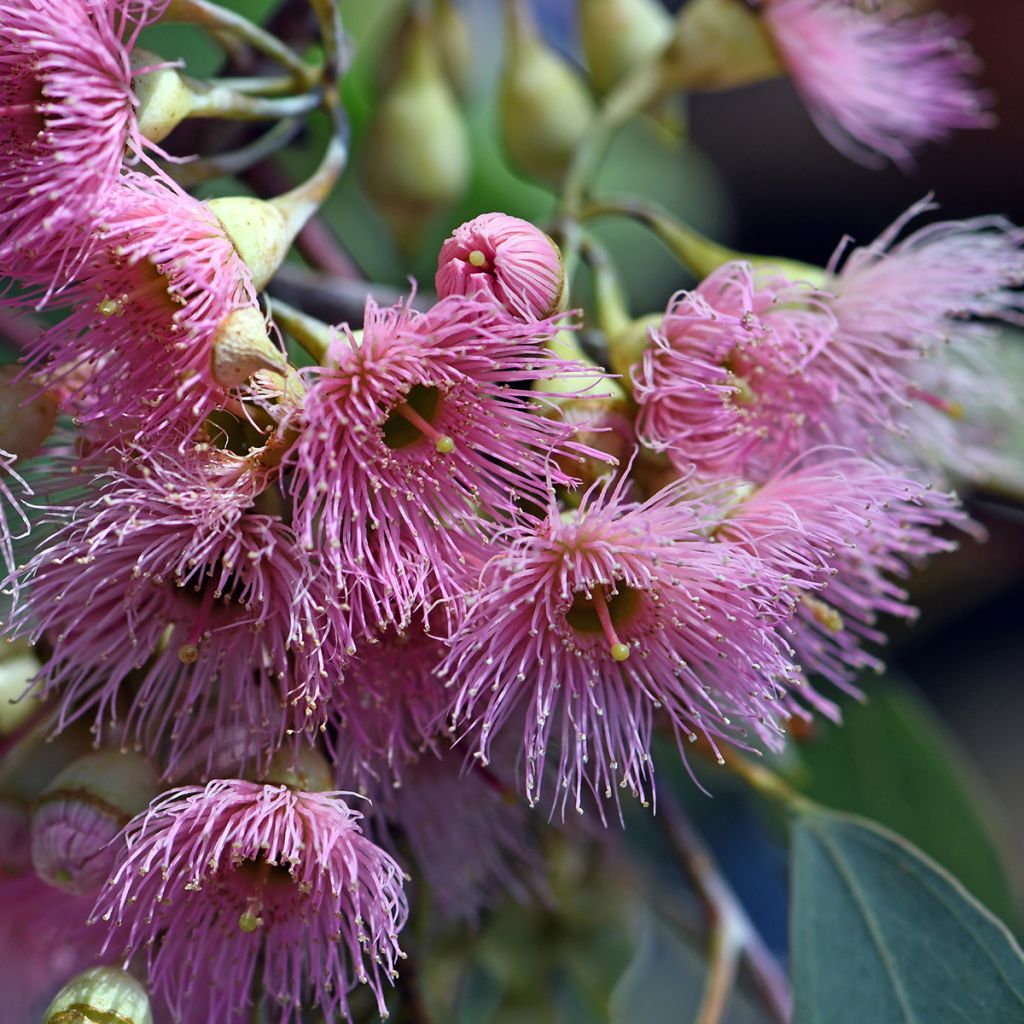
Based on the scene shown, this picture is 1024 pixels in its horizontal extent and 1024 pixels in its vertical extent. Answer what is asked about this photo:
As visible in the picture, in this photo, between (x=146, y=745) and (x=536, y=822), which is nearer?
(x=146, y=745)

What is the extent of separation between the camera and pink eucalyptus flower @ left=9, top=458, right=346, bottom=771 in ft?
2.24

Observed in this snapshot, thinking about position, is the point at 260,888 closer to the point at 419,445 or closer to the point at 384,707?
the point at 384,707

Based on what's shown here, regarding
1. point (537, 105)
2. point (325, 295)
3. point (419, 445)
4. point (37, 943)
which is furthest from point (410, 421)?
point (537, 105)

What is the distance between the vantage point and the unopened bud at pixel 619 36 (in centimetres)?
125

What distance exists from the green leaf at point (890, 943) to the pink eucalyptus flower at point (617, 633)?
0.27 metres

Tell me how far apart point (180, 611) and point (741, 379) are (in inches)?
16.2

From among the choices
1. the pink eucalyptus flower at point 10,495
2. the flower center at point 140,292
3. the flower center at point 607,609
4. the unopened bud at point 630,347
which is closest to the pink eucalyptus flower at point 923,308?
the unopened bud at point 630,347

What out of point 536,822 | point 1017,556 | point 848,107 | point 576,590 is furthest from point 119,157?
point 1017,556

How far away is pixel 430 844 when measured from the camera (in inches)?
35.0

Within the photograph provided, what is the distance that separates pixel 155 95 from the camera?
2.45 feet

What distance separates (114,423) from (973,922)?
2.39ft

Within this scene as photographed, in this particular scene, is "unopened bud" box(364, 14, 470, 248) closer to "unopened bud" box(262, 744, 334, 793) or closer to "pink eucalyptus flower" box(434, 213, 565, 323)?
"pink eucalyptus flower" box(434, 213, 565, 323)

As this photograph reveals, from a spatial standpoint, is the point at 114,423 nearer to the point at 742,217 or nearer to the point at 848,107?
the point at 848,107

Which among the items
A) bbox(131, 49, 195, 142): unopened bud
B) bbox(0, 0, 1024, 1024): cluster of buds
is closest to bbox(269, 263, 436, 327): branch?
bbox(0, 0, 1024, 1024): cluster of buds
